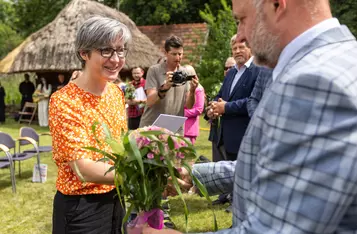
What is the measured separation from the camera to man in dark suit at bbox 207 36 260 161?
4504 mm

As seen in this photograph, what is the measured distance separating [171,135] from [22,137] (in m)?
6.03

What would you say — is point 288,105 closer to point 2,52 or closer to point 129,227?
point 129,227

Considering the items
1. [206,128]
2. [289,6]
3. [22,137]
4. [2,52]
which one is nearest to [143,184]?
[289,6]

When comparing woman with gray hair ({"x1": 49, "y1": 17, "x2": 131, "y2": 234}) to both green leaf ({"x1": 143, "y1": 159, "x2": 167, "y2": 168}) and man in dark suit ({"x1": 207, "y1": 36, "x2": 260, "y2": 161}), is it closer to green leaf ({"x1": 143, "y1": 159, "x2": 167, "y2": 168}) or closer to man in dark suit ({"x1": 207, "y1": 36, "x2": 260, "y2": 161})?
green leaf ({"x1": 143, "y1": 159, "x2": 167, "y2": 168})

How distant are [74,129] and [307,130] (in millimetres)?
1467

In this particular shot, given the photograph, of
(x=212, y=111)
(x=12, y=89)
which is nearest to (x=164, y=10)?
(x=12, y=89)

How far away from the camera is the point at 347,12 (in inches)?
891

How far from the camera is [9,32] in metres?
38.3

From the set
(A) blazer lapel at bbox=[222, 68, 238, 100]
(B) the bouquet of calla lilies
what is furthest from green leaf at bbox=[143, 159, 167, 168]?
(A) blazer lapel at bbox=[222, 68, 238, 100]

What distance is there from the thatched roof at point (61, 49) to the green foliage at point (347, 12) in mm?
10889

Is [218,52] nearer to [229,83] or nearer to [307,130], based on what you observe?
[229,83]

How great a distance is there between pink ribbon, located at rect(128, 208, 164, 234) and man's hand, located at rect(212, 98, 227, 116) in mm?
2869

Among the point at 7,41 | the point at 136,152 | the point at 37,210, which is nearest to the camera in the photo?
the point at 136,152

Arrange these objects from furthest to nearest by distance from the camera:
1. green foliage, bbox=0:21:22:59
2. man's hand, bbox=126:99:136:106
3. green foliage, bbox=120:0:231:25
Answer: green foliage, bbox=0:21:22:59, green foliage, bbox=120:0:231:25, man's hand, bbox=126:99:136:106
